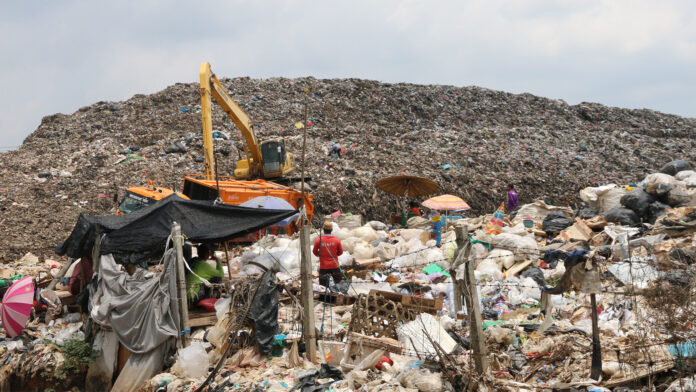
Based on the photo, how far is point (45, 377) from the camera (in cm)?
614

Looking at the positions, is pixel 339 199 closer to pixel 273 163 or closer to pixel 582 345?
pixel 273 163

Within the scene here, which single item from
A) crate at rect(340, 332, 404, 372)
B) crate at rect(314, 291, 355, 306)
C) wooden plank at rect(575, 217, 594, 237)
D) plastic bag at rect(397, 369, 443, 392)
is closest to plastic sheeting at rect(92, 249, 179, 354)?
crate at rect(340, 332, 404, 372)

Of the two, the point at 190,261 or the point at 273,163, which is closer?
the point at 190,261

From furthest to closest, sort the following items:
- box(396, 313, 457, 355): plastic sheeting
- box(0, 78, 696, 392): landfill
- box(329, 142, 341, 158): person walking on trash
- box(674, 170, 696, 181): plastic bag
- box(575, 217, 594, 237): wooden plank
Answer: box(329, 142, 341, 158): person walking on trash < box(674, 170, 696, 181): plastic bag < box(575, 217, 594, 237): wooden plank < box(396, 313, 457, 355): plastic sheeting < box(0, 78, 696, 392): landfill

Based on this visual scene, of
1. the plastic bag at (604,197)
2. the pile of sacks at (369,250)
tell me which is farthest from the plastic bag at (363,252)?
the plastic bag at (604,197)

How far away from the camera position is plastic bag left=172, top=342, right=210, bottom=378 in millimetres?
5652

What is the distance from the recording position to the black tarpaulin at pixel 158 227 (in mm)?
6227

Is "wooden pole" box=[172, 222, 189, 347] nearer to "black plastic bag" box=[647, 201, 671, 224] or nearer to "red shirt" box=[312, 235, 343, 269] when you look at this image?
"red shirt" box=[312, 235, 343, 269]

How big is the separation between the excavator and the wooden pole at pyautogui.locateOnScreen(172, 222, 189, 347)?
353cm

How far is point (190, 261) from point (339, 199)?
9683mm

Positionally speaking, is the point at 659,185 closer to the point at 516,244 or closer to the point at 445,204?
the point at 516,244

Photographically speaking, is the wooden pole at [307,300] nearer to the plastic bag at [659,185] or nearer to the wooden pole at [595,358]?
the wooden pole at [595,358]

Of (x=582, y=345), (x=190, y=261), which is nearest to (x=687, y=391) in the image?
(x=582, y=345)

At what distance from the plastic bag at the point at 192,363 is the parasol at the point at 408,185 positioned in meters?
7.50
